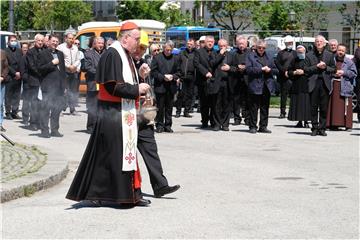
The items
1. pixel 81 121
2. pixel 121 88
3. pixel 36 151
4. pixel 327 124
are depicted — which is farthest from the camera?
pixel 81 121

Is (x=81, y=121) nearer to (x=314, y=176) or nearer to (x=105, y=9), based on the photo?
(x=314, y=176)

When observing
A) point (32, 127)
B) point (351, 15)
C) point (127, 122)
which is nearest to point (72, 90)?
point (32, 127)

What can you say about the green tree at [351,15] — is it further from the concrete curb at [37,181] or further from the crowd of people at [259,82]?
the concrete curb at [37,181]

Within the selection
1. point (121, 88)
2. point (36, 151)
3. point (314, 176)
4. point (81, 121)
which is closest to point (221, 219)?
point (121, 88)

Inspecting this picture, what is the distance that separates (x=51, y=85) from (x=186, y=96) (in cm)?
687

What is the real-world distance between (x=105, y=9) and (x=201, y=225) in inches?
2748

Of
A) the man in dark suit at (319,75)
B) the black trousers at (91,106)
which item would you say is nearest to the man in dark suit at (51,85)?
the black trousers at (91,106)

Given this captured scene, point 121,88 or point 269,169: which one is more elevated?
point 121,88

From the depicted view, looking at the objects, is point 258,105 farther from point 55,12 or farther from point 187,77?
point 55,12

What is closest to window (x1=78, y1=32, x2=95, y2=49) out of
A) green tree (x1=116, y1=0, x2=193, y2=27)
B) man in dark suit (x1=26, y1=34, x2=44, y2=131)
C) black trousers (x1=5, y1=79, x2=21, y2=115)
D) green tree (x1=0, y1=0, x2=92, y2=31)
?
black trousers (x1=5, y1=79, x2=21, y2=115)

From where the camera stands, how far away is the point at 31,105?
18.0 meters

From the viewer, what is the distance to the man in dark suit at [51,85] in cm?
1538

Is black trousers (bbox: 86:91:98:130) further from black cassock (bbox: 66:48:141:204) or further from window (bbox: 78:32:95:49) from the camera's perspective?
window (bbox: 78:32:95:49)

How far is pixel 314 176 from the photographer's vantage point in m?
11.3
